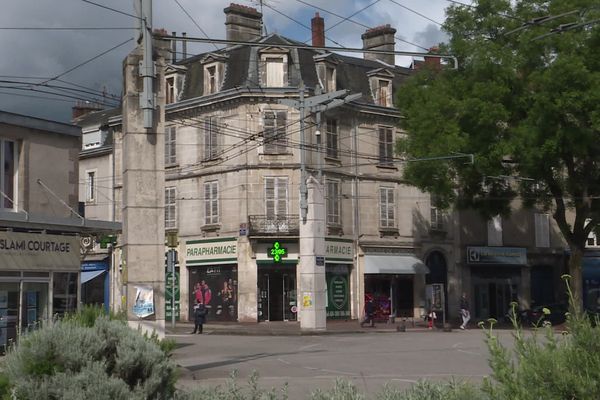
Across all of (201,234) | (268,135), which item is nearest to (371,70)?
(268,135)

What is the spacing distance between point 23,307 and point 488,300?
35.0 meters

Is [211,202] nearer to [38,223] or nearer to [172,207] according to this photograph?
[172,207]

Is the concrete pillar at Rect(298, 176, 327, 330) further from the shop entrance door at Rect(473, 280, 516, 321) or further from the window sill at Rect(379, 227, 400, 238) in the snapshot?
the shop entrance door at Rect(473, 280, 516, 321)

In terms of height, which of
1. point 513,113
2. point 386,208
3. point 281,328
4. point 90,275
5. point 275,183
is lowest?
point 281,328

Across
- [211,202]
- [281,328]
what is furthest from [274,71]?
[281,328]

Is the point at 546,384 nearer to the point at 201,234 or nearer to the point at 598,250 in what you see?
the point at 201,234

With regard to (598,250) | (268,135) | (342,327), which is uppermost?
(268,135)

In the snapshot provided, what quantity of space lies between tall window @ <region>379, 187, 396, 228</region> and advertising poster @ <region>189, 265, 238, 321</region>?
8827 mm

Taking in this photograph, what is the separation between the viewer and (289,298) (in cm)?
4381

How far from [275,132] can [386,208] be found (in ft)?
26.5

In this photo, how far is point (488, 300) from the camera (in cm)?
5253

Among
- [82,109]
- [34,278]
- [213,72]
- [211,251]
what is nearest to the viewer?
[34,278]

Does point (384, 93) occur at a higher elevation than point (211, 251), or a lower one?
higher

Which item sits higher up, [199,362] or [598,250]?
[598,250]
